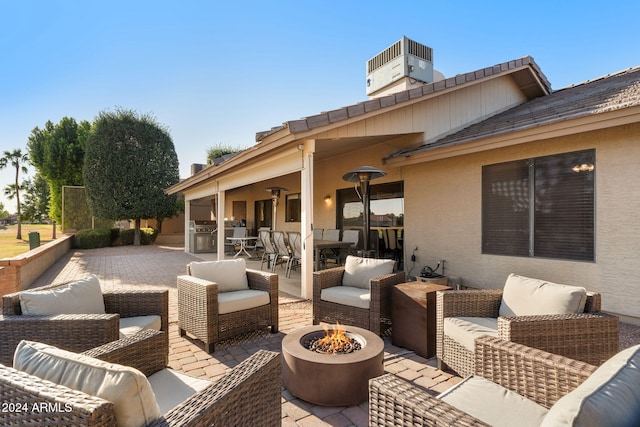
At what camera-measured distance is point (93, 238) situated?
1514 cm

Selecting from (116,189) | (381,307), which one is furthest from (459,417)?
(116,189)

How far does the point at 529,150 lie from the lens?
5.11 m

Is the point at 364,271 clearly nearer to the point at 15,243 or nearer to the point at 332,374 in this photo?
the point at 332,374

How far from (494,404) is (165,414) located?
60.7 inches

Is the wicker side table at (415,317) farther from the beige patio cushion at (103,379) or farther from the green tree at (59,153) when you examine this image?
the green tree at (59,153)

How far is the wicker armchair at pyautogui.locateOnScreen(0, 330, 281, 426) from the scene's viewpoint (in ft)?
3.37

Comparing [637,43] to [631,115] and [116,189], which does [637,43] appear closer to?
[631,115]

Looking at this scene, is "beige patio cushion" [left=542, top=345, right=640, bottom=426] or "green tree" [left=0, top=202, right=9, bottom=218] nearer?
"beige patio cushion" [left=542, top=345, right=640, bottom=426]

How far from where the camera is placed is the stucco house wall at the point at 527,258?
416 cm

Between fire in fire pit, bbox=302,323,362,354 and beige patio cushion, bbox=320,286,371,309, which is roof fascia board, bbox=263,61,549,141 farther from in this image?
fire in fire pit, bbox=302,323,362,354

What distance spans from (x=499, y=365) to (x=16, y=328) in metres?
3.36

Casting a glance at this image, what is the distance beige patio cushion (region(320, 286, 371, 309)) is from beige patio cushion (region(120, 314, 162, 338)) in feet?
5.82

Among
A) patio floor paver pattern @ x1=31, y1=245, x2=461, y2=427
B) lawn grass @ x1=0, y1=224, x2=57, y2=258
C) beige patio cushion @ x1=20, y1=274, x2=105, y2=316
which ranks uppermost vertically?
beige patio cushion @ x1=20, y1=274, x2=105, y2=316

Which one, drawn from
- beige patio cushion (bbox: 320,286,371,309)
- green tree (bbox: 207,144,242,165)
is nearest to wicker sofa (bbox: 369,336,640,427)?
beige patio cushion (bbox: 320,286,371,309)
